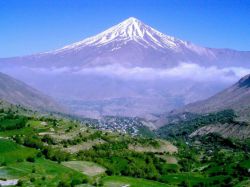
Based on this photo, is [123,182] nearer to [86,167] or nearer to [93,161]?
[86,167]

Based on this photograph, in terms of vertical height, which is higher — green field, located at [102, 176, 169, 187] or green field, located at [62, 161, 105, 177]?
green field, located at [62, 161, 105, 177]

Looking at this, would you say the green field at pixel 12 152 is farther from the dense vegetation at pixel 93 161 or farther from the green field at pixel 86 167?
the green field at pixel 86 167

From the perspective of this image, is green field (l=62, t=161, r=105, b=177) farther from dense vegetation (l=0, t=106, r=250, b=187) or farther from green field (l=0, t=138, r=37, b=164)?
green field (l=0, t=138, r=37, b=164)

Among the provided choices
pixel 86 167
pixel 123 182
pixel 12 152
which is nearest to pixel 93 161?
pixel 86 167

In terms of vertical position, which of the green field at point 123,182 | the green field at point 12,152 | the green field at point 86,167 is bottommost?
the green field at point 123,182

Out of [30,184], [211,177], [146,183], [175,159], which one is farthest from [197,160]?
[30,184]

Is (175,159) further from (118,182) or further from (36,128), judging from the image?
(118,182)

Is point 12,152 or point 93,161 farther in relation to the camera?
point 93,161

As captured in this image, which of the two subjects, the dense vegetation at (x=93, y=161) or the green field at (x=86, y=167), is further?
the green field at (x=86, y=167)

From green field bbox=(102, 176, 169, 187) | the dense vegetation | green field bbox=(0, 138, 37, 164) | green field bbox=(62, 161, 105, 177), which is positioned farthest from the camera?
green field bbox=(62, 161, 105, 177)

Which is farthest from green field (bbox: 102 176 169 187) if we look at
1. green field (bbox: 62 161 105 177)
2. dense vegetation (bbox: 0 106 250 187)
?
green field (bbox: 62 161 105 177)

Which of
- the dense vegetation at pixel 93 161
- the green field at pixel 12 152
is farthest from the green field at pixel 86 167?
the green field at pixel 12 152

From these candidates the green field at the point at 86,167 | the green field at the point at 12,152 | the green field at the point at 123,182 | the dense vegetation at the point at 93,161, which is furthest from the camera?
the green field at the point at 86,167
